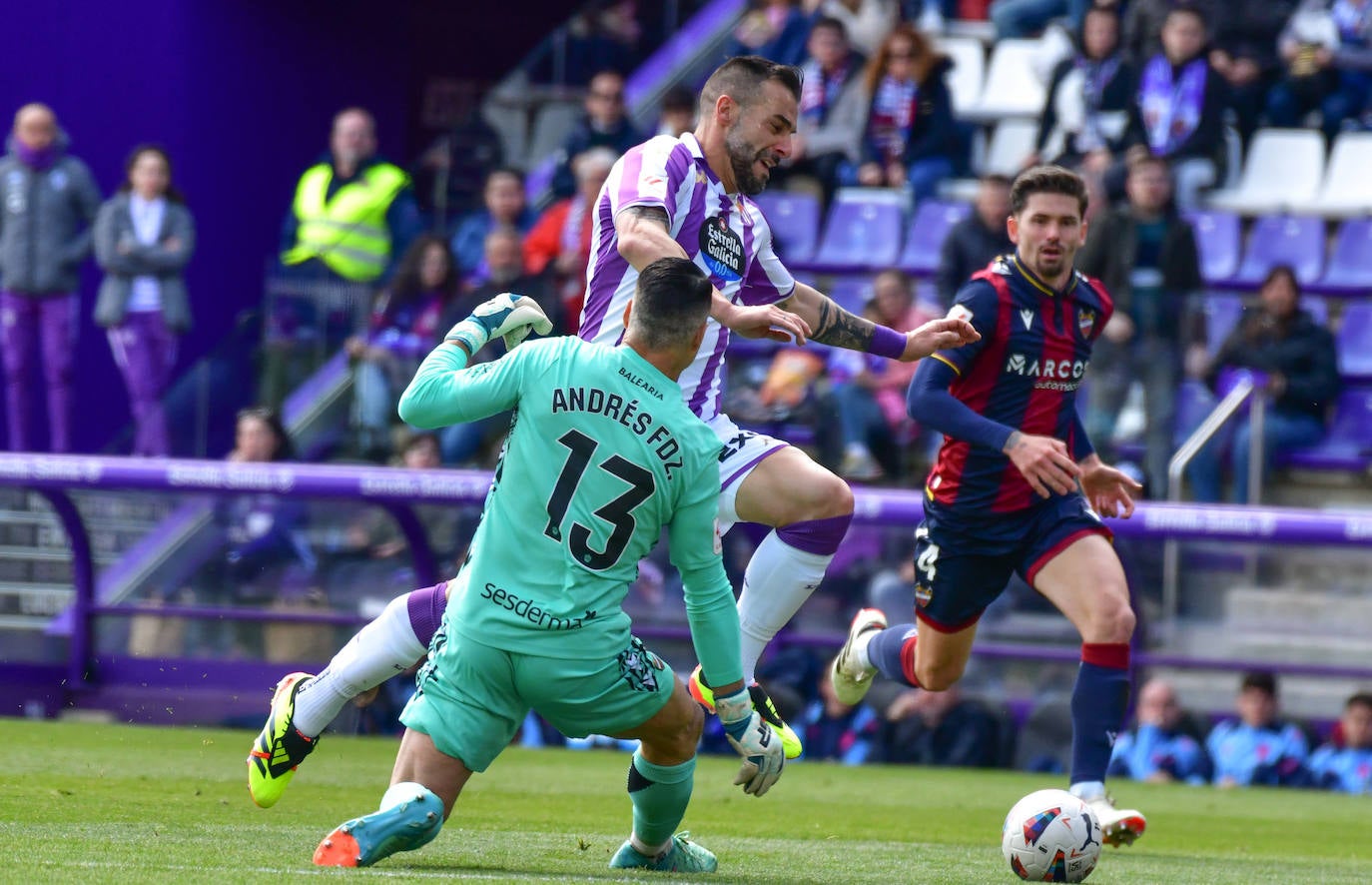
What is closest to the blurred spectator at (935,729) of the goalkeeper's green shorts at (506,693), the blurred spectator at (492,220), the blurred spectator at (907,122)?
the blurred spectator at (492,220)

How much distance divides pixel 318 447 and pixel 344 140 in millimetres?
3273

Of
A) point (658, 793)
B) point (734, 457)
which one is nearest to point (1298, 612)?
point (734, 457)

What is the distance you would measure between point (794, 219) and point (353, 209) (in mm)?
3242

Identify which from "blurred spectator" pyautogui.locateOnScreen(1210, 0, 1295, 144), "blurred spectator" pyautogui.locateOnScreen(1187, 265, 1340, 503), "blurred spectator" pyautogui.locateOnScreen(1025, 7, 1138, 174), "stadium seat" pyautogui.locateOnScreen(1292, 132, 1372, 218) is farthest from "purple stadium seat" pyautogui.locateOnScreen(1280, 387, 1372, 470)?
"blurred spectator" pyautogui.locateOnScreen(1210, 0, 1295, 144)

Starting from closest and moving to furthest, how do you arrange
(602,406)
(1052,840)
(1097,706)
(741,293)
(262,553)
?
(602,406) → (1052,840) → (1097,706) → (741,293) → (262,553)

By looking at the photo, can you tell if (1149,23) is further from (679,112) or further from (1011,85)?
(679,112)

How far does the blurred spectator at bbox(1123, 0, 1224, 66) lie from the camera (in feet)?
47.2

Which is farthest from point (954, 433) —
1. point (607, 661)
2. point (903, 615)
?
point (903, 615)

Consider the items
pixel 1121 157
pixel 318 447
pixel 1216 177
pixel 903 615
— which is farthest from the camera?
pixel 1216 177

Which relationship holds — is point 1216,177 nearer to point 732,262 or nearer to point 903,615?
point 903,615

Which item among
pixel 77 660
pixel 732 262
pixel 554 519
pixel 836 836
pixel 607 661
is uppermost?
pixel 732 262

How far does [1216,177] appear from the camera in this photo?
47.3ft

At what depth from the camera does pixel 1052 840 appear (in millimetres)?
5680

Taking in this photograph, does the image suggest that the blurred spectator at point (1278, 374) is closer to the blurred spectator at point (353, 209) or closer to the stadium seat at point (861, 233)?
the stadium seat at point (861, 233)
